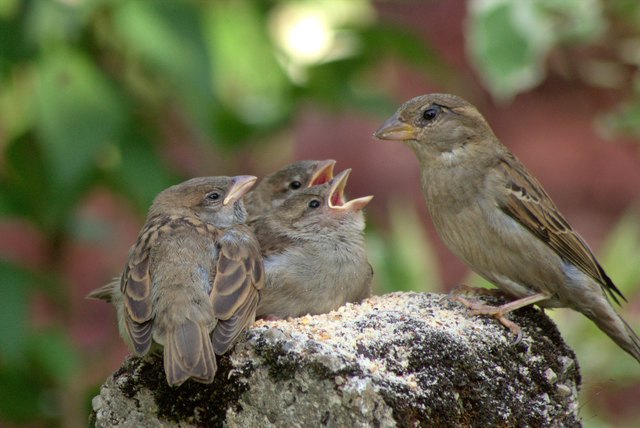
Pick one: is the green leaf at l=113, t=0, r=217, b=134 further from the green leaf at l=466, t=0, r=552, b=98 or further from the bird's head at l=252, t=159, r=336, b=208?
the green leaf at l=466, t=0, r=552, b=98

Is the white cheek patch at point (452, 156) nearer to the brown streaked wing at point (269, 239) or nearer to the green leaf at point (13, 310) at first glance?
the brown streaked wing at point (269, 239)

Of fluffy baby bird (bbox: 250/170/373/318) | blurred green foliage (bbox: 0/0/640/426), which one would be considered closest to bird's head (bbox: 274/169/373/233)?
fluffy baby bird (bbox: 250/170/373/318)

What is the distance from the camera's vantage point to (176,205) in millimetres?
4695

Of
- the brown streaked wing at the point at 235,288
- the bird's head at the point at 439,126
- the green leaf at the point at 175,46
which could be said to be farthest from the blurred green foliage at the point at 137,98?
the brown streaked wing at the point at 235,288

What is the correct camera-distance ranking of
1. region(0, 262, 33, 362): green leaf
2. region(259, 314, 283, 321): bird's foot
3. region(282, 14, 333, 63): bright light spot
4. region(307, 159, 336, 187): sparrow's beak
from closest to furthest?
region(259, 314, 283, 321): bird's foot
region(307, 159, 336, 187): sparrow's beak
region(0, 262, 33, 362): green leaf
region(282, 14, 333, 63): bright light spot

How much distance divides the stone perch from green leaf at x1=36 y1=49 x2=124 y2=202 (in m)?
2.21

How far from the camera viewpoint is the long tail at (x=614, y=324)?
484 centimetres

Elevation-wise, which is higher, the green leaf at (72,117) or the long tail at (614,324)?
the long tail at (614,324)

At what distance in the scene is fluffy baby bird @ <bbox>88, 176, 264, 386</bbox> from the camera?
361cm

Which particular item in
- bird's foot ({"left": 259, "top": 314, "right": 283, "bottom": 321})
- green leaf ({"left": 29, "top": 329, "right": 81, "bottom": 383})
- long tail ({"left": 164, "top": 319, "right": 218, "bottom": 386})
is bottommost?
green leaf ({"left": 29, "top": 329, "right": 81, "bottom": 383})

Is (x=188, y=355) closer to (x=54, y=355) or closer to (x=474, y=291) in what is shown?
(x=474, y=291)

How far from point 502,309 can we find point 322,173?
153 cm

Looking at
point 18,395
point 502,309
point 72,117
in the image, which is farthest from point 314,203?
point 18,395

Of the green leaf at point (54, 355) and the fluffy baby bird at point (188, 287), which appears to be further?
the green leaf at point (54, 355)
